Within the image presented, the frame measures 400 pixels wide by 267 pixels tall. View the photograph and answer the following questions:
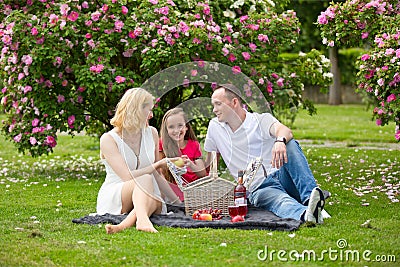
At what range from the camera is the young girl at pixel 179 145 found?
5.47m

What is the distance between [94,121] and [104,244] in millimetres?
4334

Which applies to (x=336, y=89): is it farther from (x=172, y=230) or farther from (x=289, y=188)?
(x=172, y=230)

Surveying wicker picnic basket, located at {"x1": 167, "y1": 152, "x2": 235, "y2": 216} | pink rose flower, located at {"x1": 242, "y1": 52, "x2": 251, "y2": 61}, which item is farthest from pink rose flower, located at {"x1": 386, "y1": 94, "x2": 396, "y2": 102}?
wicker picnic basket, located at {"x1": 167, "y1": 152, "x2": 235, "y2": 216}

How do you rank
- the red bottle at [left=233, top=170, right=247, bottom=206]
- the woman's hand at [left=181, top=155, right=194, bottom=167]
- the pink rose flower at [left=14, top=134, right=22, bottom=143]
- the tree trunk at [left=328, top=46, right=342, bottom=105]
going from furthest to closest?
the tree trunk at [left=328, top=46, right=342, bottom=105] < the pink rose flower at [left=14, top=134, right=22, bottom=143] < the woman's hand at [left=181, top=155, right=194, bottom=167] < the red bottle at [left=233, top=170, right=247, bottom=206]

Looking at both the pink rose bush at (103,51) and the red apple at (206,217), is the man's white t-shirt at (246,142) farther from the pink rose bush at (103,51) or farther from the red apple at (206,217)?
the pink rose bush at (103,51)

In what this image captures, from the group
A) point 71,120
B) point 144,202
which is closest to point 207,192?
point 144,202

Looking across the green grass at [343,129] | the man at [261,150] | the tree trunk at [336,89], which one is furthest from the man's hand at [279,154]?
the tree trunk at [336,89]

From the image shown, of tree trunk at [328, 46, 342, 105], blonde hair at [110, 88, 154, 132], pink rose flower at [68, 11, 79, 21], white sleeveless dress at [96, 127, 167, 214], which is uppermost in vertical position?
tree trunk at [328, 46, 342, 105]

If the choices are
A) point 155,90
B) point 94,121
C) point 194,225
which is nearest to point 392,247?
point 194,225

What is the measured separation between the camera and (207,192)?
200 inches

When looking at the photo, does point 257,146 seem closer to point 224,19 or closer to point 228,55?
point 228,55

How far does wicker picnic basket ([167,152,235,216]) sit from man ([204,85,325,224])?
1.07ft

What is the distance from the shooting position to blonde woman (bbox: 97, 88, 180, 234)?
16.3 feet

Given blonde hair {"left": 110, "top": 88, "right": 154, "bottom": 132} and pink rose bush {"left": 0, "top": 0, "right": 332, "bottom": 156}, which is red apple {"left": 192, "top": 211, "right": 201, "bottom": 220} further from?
pink rose bush {"left": 0, "top": 0, "right": 332, "bottom": 156}
